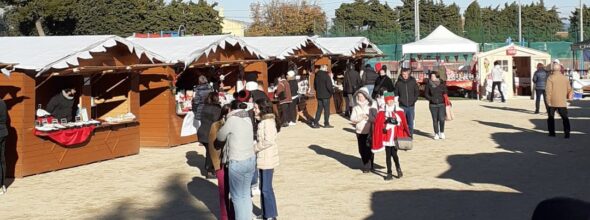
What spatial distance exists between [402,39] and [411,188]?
133 ft

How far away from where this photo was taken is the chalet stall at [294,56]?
2094 cm

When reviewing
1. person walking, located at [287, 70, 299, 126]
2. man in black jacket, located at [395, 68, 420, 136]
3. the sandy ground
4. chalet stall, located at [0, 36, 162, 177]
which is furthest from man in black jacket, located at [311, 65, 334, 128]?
chalet stall, located at [0, 36, 162, 177]

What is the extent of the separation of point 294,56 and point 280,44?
56cm

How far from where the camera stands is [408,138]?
10703 mm

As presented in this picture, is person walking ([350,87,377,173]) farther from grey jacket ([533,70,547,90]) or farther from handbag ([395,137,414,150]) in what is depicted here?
grey jacket ([533,70,547,90])

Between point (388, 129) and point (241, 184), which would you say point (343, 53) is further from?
point (241, 184)

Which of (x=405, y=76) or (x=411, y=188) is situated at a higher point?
(x=405, y=76)

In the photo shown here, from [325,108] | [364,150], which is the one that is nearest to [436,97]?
[325,108]

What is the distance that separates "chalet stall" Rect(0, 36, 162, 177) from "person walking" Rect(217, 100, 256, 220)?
206 inches

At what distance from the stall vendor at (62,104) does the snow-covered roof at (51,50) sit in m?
0.77

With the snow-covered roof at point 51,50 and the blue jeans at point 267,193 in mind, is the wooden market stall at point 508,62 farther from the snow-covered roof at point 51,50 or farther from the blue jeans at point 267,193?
the blue jeans at point 267,193

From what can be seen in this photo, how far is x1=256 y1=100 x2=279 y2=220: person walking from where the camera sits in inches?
315

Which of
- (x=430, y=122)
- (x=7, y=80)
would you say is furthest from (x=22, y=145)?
(x=430, y=122)

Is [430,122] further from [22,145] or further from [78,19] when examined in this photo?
[78,19]
